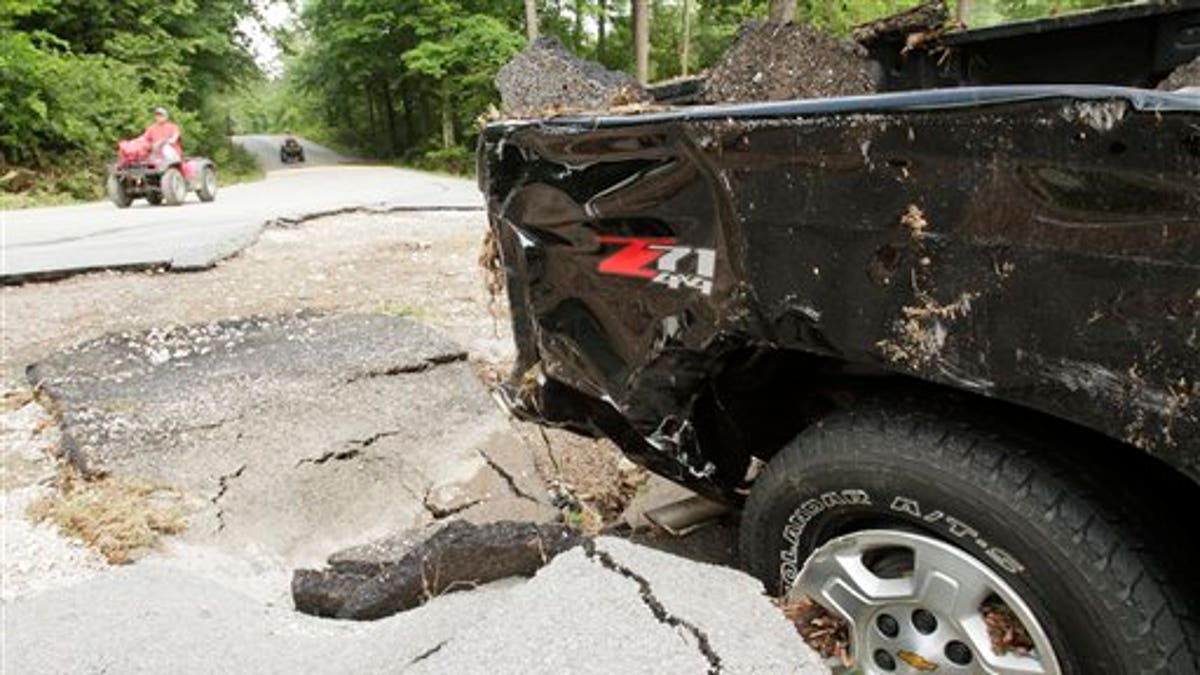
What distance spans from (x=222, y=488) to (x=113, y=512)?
1.39ft

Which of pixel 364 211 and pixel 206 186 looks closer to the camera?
pixel 364 211

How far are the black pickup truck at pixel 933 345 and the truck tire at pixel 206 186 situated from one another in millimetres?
14107

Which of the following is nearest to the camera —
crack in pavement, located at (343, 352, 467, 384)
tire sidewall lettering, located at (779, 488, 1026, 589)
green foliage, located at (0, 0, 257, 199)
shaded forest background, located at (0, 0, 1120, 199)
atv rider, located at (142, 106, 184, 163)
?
tire sidewall lettering, located at (779, 488, 1026, 589)

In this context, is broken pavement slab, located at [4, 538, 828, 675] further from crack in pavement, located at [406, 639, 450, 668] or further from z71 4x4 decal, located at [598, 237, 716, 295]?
z71 4x4 decal, located at [598, 237, 716, 295]

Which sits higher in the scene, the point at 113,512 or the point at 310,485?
the point at 113,512

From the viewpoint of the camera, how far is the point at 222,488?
3332 mm

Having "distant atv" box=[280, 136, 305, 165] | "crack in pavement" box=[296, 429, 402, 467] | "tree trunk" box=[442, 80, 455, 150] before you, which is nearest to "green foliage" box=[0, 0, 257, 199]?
"tree trunk" box=[442, 80, 455, 150]

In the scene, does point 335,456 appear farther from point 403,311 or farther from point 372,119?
point 372,119

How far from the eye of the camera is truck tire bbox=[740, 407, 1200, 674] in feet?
4.52

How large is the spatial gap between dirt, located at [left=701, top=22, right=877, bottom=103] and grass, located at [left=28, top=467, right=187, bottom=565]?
95.9 inches

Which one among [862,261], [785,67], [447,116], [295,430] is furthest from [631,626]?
[447,116]

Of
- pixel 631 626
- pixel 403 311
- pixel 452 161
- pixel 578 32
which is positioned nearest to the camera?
pixel 631 626

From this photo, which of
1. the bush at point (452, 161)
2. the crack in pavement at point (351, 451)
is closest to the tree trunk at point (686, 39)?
the bush at point (452, 161)

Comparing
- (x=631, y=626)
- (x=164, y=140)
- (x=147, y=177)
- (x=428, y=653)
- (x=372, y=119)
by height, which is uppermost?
(x=372, y=119)
